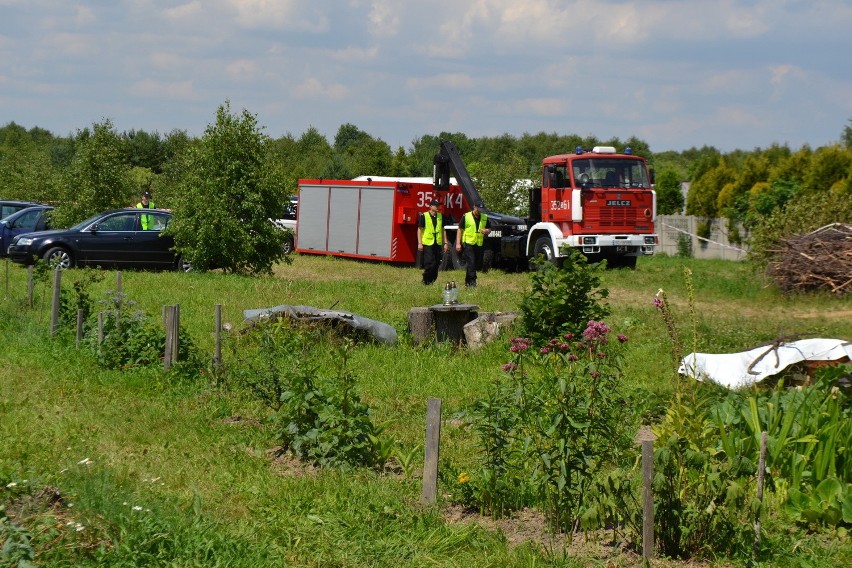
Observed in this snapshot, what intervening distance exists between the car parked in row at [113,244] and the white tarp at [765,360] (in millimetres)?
15443

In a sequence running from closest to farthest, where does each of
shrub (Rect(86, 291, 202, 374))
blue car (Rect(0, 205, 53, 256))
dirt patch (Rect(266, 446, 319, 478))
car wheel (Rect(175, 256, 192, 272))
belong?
dirt patch (Rect(266, 446, 319, 478)), shrub (Rect(86, 291, 202, 374)), car wheel (Rect(175, 256, 192, 272)), blue car (Rect(0, 205, 53, 256))

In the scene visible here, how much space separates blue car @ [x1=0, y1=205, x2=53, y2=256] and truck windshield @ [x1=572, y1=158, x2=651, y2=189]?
1407cm

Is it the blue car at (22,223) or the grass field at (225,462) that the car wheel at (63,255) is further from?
the grass field at (225,462)

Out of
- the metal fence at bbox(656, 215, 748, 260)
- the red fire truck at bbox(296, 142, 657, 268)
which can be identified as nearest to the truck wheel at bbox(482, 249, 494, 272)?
the red fire truck at bbox(296, 142, 657, 268)

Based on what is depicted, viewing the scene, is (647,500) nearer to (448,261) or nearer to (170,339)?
(170,339)

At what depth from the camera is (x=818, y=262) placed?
1975cm

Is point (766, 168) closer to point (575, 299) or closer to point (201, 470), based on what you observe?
point (575, 299)

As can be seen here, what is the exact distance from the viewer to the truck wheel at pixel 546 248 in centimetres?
2488

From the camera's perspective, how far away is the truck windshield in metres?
24.4

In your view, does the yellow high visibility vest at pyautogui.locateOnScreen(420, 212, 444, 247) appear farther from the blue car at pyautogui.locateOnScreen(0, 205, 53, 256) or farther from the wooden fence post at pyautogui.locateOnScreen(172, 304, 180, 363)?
the blue car at pyautogui.locateOnScreen(0, 205, 53, 256)

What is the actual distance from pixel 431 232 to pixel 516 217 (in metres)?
9.62

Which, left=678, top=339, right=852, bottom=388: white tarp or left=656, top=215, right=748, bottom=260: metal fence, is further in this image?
left=656, top=215, right=748, bottom=260: metal fence

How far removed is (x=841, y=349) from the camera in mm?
9414

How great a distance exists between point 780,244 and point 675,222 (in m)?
16.4
